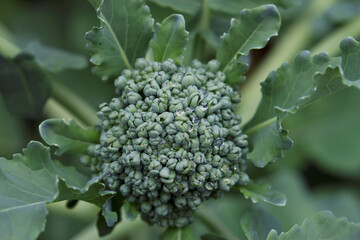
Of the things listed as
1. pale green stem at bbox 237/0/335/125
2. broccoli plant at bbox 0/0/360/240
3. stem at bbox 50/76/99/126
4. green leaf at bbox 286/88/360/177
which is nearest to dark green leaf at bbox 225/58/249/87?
broccoli plant at bbox 0/0/360/240

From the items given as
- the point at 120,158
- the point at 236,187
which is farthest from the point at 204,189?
the point at 120,158

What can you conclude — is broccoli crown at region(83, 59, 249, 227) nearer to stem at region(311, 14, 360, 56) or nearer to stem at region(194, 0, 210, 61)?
stem at region(194, 0, 210, 61)

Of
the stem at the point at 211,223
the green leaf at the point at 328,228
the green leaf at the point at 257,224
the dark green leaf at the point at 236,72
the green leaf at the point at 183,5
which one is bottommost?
the stem at the point at 211,223

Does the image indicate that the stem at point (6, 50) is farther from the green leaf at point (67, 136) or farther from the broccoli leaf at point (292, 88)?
the broccoli leaf at point (292, 88)

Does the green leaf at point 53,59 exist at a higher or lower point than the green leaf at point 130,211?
higher

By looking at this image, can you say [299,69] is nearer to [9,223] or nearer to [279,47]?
[9,223]

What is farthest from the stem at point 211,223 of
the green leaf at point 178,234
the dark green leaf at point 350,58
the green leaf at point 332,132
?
the green leaf at point 332,132

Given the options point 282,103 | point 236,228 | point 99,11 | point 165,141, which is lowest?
point 236,228

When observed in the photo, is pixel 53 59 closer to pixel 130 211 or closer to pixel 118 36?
pixel 118 36
